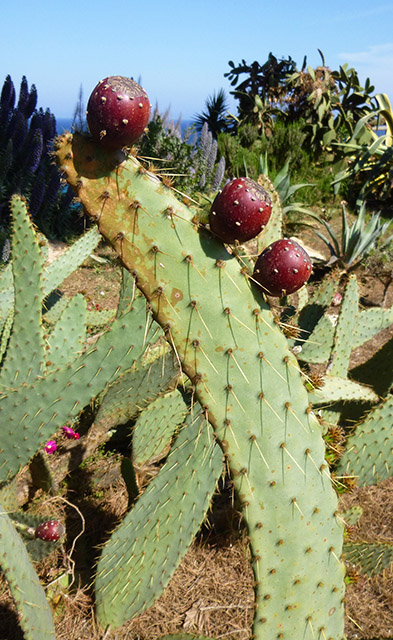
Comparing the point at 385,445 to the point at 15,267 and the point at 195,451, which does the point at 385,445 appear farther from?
the point at 15,267

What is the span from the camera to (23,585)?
138 centimetres

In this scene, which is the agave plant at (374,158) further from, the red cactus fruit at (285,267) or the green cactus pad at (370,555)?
the red cactus fruit at (285,267)

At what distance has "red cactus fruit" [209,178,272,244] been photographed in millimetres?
942

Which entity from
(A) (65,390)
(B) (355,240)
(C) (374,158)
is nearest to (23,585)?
(A) (65,390)

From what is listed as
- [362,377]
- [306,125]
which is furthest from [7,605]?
[306,125]

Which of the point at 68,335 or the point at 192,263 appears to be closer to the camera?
the point at 192,263

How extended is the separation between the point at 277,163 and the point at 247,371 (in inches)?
348

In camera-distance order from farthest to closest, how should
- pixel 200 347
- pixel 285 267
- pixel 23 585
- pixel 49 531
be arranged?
pixel 49 531
pixel 23 585
pixel 200 347
pixel 285 267

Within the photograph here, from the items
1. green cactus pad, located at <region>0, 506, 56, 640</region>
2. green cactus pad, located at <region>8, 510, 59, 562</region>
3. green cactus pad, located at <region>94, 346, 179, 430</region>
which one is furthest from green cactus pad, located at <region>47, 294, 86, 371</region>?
green cactus pad, located at <region>0, 506, 56, 640</region>

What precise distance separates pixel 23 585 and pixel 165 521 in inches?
19.3

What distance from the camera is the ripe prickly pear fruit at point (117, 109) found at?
877 millimetres

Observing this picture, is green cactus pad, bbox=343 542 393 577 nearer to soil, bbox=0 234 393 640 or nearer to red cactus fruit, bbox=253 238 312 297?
soil, bbox=0 234 393 640

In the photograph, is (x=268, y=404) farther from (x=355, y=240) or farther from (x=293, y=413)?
(x=355, y=240)

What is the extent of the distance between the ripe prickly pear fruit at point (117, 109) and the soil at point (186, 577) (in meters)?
0.96
